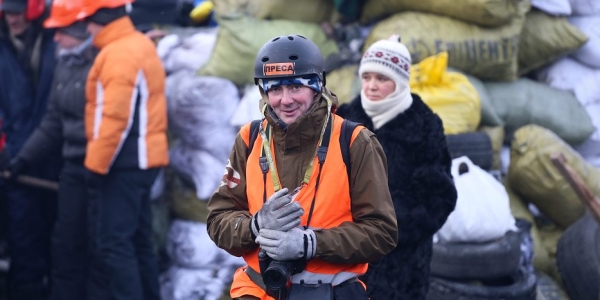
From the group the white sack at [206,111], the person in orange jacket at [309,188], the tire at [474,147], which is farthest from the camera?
the white sack at [206,111]

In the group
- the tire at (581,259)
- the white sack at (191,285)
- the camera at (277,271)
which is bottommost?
the white sack at (191,285)

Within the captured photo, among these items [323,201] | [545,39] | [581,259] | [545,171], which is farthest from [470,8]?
Answer: [323,201]

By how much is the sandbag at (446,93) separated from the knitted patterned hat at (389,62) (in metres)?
1.20

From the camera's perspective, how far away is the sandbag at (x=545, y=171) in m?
5.91

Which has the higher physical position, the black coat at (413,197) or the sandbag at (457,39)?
the black coat at (413,197)

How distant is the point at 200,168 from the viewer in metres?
6.20

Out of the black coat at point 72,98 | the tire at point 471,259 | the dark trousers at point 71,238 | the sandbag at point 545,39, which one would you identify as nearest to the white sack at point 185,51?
the black coat at point 72,98

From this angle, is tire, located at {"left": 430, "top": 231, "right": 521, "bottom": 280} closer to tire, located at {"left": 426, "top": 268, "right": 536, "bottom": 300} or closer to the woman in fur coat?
tire, located at {"left": 426, "top": 268, "right": 536, "bottom": 300}

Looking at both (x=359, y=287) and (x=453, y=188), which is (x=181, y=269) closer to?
(x=453, y=188)

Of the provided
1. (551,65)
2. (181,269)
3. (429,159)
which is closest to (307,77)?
(429,159)

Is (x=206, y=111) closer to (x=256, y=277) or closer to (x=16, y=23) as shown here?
(x=16, y=23)

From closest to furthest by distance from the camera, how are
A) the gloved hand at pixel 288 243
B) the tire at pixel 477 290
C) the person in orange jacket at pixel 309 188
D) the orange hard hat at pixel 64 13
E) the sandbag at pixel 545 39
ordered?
the gloved hand at pixel 288 243 < the person in orange jacket at pixel 309 188 < the tire at pixel 477 290 < the orange hard hat at pixel 64 13 < the sandbag at pixel 545 39

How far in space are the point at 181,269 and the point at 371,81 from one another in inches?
102

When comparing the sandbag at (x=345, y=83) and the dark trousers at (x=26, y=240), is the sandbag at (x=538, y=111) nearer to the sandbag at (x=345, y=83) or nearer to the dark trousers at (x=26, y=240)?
the sandbag at (x=345, y=83)
